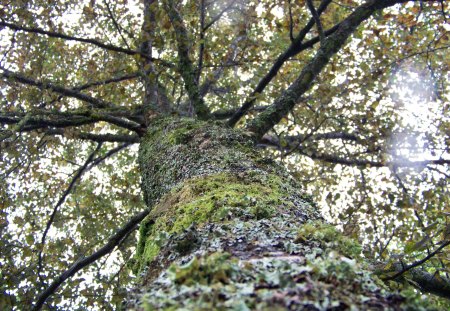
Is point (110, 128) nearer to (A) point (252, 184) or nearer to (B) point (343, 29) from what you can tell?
(B) point (343, 29)

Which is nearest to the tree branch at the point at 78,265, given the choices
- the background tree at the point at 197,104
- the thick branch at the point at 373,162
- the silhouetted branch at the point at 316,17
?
the background tree at the point at 197,104

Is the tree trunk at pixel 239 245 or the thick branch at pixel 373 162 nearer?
the tree trunk at pixel 239 245

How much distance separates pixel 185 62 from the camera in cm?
506

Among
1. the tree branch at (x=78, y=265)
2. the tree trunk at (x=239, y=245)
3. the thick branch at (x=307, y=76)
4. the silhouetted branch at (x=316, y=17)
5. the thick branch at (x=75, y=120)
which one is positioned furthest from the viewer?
the tree branch at (x=78, y=265)

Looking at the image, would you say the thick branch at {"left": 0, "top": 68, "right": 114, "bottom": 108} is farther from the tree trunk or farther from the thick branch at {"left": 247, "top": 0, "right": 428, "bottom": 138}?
the tree trunk

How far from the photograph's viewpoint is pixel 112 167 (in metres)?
9.46

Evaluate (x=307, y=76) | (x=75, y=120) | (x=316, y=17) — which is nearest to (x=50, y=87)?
(x=75, y=120)

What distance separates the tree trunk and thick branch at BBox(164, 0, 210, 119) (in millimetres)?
1548

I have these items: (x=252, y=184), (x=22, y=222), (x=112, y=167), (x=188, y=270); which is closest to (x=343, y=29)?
(x=252, y=184)

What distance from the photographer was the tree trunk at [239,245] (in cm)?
108

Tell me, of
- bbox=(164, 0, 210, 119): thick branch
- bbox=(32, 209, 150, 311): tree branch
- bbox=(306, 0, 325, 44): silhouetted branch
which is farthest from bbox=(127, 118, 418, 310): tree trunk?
bbox=(306, 0, 325, 44): silhouetted branch

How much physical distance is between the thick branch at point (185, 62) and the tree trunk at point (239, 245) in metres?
1.55

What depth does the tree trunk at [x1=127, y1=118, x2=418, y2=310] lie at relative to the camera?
108cm

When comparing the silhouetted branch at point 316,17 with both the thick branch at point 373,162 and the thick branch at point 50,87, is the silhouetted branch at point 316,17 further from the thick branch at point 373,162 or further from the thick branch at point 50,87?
the thick branch at point 50,87
